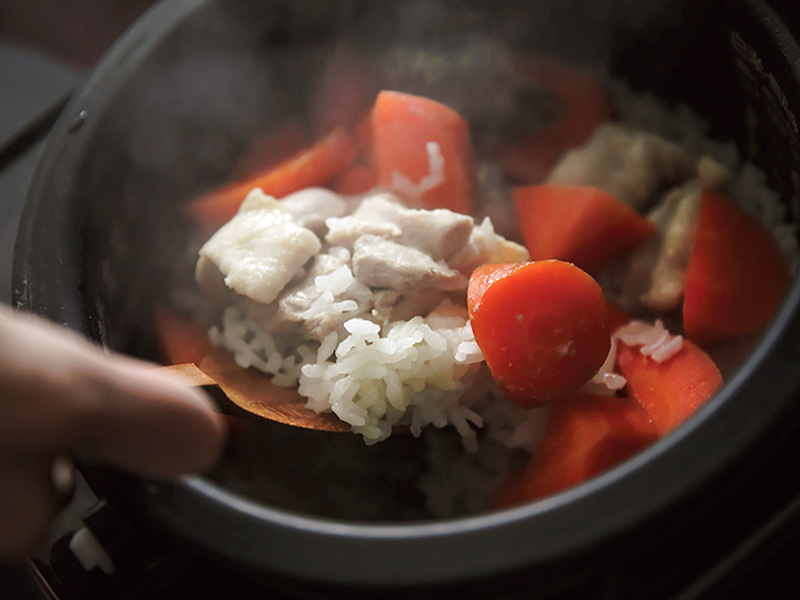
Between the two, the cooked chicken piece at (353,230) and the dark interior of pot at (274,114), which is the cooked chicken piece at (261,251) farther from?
the dark interior of pot at (274,114)

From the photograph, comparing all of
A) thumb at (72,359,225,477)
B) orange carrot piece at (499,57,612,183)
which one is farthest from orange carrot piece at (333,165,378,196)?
thumb at (72,359,225,477)

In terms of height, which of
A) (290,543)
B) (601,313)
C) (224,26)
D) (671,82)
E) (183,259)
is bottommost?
(183,259)

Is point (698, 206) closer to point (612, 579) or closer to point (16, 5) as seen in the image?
point (612, 579)

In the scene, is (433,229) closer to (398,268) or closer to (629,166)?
(398,268)

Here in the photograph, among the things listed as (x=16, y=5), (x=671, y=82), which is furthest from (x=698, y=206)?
(x=16, y=5)

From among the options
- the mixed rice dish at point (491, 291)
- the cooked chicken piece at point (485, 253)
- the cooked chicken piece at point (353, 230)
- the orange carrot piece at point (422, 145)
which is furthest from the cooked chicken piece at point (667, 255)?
the cooked chicken piece at point (353, 230)

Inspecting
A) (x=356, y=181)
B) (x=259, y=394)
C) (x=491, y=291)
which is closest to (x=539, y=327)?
(x=491, y=291)
